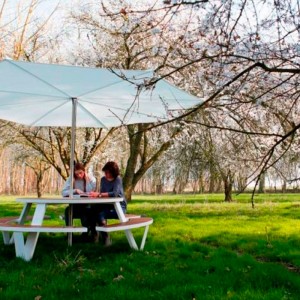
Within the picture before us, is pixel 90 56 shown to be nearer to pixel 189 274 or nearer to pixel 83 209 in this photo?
pixel 83 209

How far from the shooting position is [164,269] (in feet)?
17.2

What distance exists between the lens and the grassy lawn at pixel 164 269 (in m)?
4.26

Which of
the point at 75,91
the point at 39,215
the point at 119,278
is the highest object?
the point at 75,91

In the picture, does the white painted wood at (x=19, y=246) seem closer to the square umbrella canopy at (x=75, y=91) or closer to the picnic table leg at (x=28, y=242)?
the picnic table leg at (x=28, y=242)

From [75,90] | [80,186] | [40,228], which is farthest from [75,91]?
[80,186]

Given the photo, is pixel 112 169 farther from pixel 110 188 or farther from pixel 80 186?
pixel 80 186

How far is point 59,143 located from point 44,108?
1073 centimetres

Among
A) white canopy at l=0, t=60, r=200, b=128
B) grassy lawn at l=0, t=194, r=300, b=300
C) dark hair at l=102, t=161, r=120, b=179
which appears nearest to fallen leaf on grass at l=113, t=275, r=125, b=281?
grassy lawn at l=0, t=194, r=300, b=300

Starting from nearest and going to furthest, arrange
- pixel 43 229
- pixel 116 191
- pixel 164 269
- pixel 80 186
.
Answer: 1. pixel 164 269
2. pixel 43 229
3. pixel 116 191
4. pixel 80 186

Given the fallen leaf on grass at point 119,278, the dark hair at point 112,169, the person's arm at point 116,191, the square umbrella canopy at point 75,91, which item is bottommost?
the fallen leaf on grass at point 119,278

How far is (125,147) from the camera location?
24672 millimetres

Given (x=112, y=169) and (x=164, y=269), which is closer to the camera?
(x=164, y=269)

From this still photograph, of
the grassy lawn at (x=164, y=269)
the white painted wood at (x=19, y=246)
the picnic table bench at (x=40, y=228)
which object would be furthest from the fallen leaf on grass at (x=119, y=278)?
the white painted wood at (x=19, y=246)

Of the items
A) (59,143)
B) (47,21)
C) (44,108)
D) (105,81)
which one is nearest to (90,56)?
(47,21)
